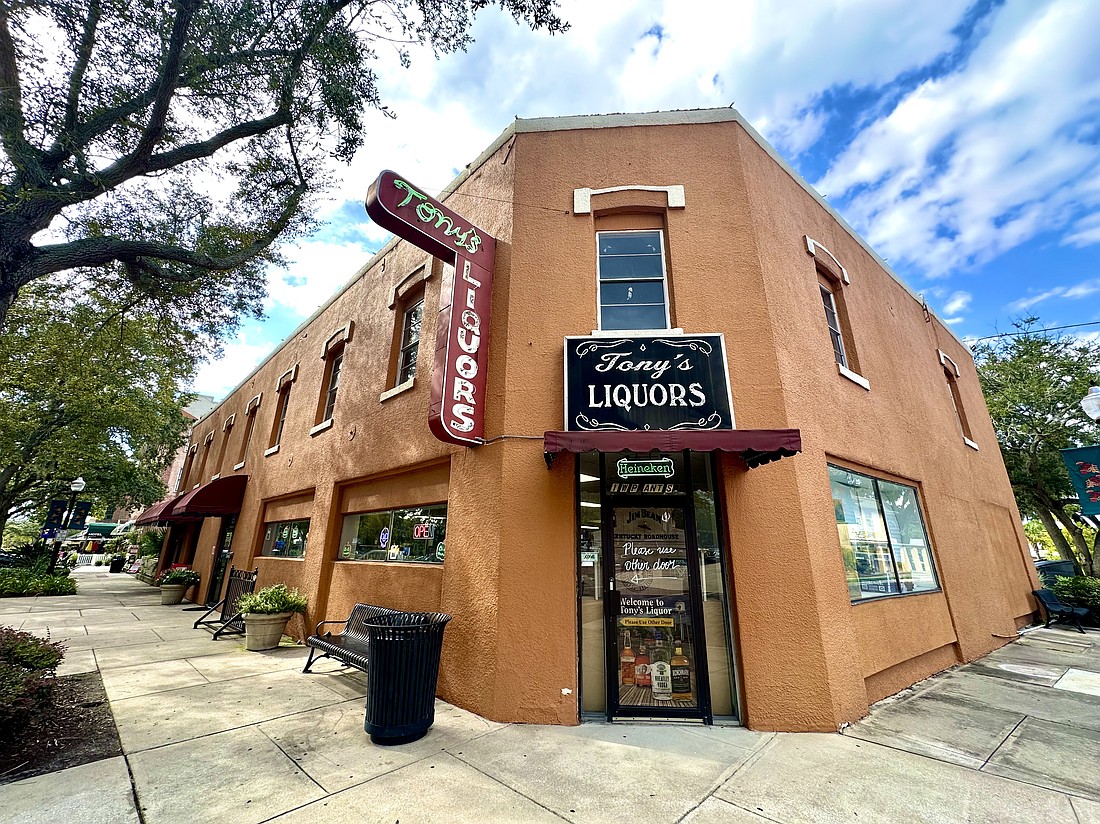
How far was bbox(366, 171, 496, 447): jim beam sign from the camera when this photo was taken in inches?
218

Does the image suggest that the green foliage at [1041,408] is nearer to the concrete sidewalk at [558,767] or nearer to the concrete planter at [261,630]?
the concrete sidewalk at [558,767]

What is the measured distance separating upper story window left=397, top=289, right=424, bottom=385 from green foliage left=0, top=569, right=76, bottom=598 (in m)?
17.9

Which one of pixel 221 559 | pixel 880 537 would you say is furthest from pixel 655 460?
pixel 221 559

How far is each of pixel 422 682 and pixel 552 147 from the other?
7.42 meters

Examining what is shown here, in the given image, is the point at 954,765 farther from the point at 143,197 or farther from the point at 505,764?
the point at 143,197

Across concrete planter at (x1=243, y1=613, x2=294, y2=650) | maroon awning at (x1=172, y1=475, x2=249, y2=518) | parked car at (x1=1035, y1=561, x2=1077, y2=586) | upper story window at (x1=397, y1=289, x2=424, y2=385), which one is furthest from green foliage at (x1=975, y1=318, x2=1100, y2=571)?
maroon awning at (x1=172, y1=475, x2=249, y2=518)

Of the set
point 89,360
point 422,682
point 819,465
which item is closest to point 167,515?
point 89,360

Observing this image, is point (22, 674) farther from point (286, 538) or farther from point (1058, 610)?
point (1058, 610)

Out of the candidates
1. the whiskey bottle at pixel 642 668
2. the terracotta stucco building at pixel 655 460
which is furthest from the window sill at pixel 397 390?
the whiskey bottle at pixel 642 668

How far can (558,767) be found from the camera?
392cm

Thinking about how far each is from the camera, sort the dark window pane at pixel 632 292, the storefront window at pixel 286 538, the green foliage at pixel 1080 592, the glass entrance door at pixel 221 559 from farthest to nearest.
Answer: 1. the glass entrance door at pixel 221 559
2. the green foliage at pixel 1080 592
3. the storefront window at pixel 286 538
4. the dark window pane at pixel 632 292

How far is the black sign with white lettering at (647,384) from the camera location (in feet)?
17.9

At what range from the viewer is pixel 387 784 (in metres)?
3.59

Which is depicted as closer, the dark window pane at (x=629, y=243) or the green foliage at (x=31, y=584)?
the dark window pane at (x=629, y=243)
